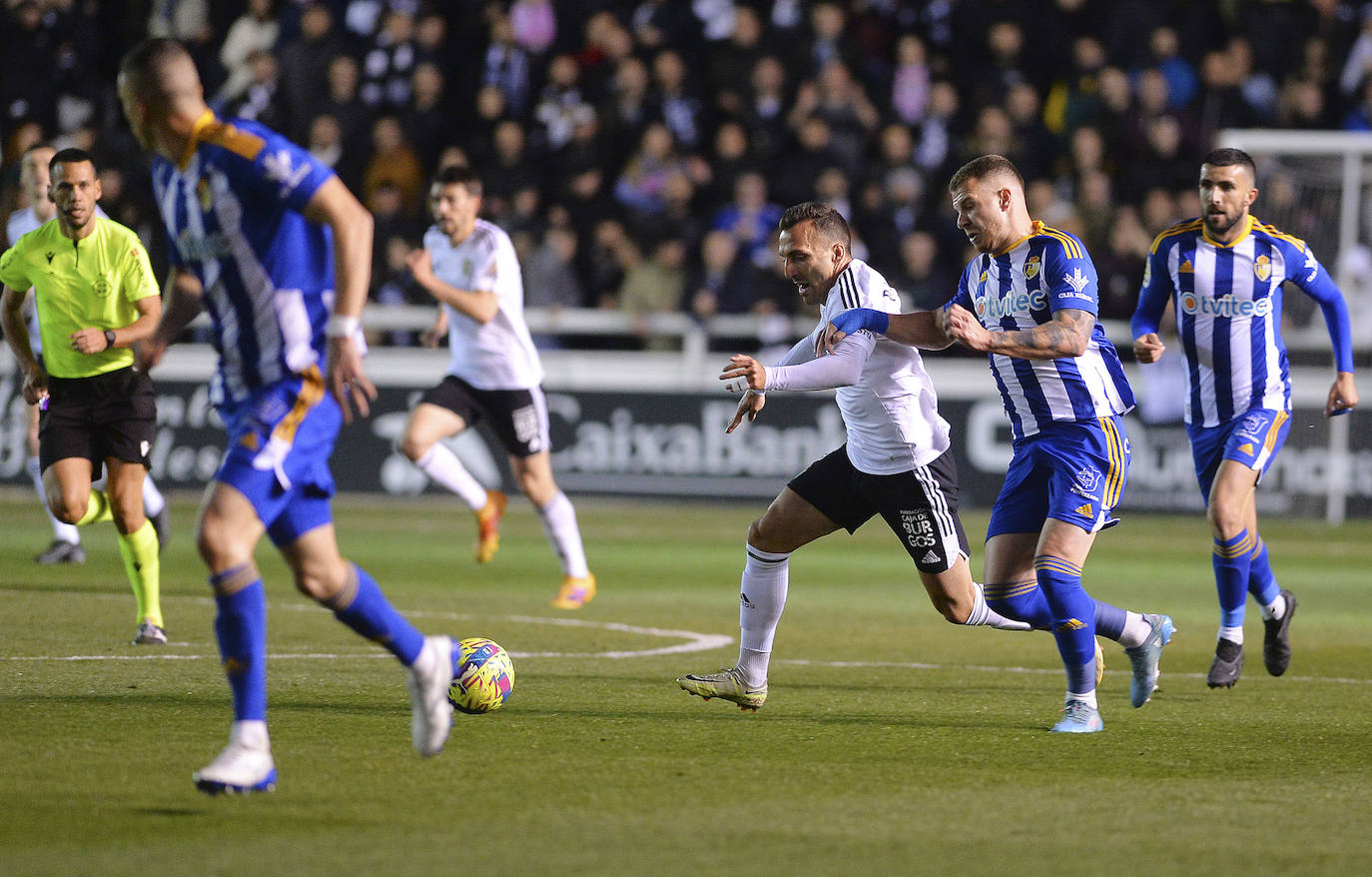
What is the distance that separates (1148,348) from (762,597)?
2.07m

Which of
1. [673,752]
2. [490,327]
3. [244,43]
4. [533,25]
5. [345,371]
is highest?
[533,25]

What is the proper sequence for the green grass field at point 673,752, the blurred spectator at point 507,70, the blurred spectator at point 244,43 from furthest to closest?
the blurred spectator at point 244,43
the blurred spectator at point 507,70
the green grass field at point 673,752

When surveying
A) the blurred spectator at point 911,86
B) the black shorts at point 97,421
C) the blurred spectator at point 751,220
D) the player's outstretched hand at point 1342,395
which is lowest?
the black shorts at point 97,421

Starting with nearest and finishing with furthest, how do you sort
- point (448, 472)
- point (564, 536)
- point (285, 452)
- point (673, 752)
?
point (285, 452) < point (673, 752) < point (564, 536) < point (448, 472)

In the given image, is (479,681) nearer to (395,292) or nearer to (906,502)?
(906,502)

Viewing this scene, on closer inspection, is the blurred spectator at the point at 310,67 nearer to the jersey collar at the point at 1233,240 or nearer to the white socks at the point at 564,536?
the white socks at the point at 564,536

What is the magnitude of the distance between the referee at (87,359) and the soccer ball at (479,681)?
274 cm

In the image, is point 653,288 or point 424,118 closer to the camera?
point 653,288

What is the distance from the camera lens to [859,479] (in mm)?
7098

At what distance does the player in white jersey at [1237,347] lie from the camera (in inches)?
328

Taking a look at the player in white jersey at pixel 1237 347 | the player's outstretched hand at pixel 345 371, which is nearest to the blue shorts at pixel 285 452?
the player's outstretched hand at pixel 345 371

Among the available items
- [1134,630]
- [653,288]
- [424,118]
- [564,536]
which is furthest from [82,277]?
[424,118]

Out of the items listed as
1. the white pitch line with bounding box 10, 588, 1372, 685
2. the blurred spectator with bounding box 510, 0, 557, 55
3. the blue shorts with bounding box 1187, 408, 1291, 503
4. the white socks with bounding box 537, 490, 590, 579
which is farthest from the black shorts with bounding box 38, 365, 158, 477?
the blurred spectator with bounding box 510, 0, 557, 55

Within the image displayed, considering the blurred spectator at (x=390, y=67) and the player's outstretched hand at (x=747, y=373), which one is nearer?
the player's outstretched hand at (x=747, y=373)
